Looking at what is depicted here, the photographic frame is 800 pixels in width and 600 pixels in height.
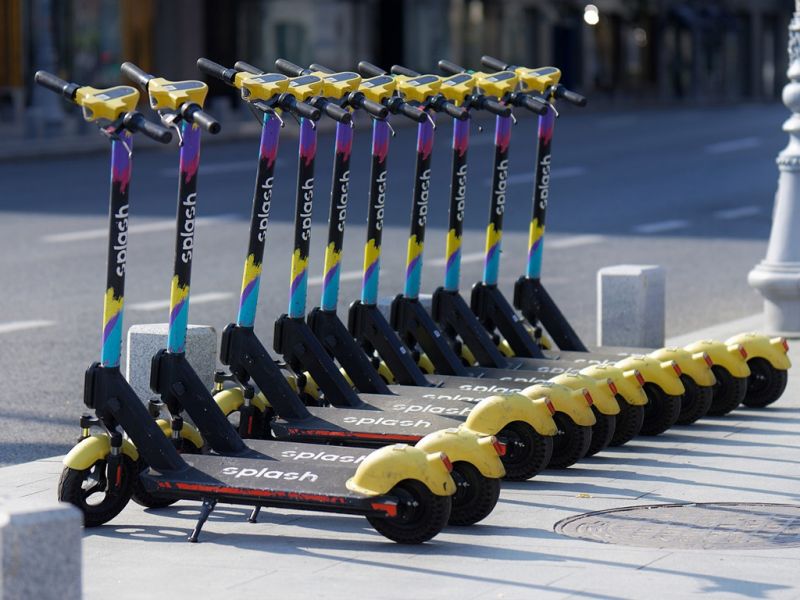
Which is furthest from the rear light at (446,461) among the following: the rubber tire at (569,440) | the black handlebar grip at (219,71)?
the black handlebar grip at (219,71)

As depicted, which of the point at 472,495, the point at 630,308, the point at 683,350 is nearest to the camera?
the point at 472,495

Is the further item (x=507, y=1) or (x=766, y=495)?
(x=507, y=1)

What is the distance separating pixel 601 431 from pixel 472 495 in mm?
1495

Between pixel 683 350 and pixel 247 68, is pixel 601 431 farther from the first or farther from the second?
pixel 247 68

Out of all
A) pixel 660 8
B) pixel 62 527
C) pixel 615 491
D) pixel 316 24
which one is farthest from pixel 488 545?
pixel 660 8

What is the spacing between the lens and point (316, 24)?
5175cm

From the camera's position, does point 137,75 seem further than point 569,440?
No

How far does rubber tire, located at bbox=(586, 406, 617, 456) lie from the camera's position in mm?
8125

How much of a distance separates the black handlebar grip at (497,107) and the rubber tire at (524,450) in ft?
6.07

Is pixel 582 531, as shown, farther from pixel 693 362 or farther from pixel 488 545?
pixel 693 362

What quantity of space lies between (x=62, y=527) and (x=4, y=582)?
0.20m

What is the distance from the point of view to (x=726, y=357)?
363 inches

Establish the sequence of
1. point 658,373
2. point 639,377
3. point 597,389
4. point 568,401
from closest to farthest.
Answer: point 568,401 < point 597,389 < point 639,377 < point 658,373

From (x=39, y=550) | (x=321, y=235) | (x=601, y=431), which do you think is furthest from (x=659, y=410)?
(x=321, y=235)
